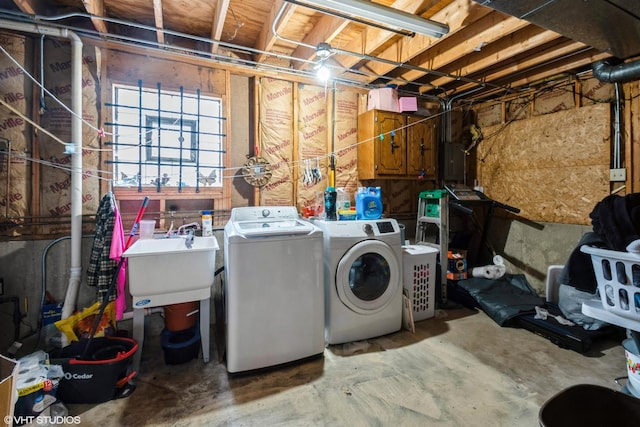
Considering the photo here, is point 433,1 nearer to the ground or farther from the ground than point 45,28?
farther from the ground

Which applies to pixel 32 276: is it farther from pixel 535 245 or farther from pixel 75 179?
pixel 535 245

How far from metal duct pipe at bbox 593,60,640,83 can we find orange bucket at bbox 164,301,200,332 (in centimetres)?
418

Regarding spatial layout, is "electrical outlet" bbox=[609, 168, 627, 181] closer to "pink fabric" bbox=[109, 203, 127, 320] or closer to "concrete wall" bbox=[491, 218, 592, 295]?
"concrete wall" bbox=[491, 218, 592, 295]

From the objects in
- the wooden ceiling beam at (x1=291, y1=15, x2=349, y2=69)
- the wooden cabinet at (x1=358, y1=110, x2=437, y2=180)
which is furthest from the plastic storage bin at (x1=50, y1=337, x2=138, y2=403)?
the wooden cabinet at (x1=358, y1=110, x2=437, y2=180)

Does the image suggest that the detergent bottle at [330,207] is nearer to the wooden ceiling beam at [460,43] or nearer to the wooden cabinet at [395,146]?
the wooden cabinet at [395,146]

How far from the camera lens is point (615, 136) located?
9.12ft

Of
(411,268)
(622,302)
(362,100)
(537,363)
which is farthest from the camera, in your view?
(362,100)

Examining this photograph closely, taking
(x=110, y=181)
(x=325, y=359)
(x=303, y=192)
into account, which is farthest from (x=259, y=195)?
(x=325, y=359)

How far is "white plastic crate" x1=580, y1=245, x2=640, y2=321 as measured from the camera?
1.31 meters

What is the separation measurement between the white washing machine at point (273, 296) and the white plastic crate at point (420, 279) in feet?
3.23

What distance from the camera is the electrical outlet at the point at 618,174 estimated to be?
8.89 feet

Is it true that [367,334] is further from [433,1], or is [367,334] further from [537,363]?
[433,1]

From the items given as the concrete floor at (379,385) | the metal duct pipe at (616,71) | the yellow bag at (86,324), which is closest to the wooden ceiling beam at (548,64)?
the metal duct pipe at (616,71)

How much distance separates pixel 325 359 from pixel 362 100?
112 inches
